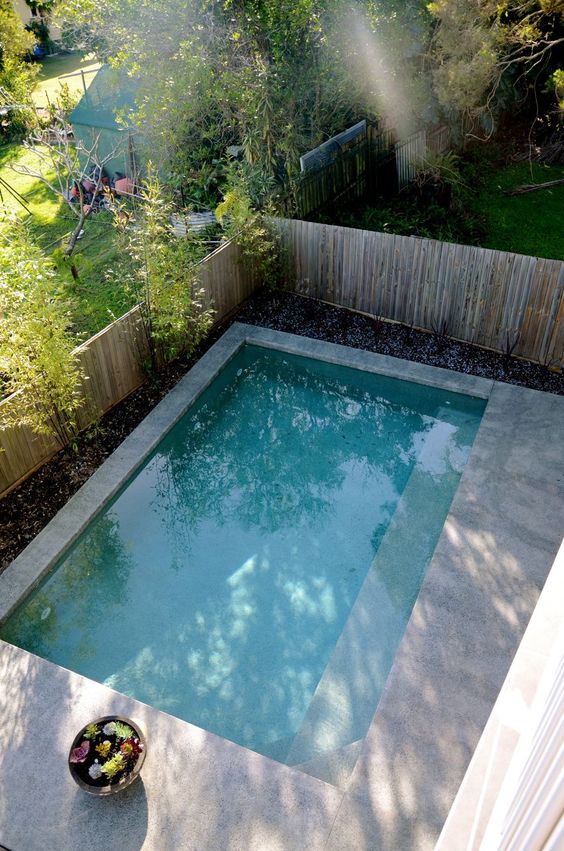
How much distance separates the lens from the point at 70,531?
571 cm

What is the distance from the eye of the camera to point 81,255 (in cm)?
990

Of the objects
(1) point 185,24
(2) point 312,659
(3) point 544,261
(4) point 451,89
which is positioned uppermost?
(1) point 185,24

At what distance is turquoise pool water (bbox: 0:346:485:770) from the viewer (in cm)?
464

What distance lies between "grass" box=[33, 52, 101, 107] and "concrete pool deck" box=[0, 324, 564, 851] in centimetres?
1745

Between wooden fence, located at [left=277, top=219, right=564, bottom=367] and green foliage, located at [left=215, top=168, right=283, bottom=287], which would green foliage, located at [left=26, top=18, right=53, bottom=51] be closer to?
green foliage, located at [left=215, top=168, right=283, bottom=287]

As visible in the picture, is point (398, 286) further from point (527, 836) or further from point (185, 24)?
point (527, 836)

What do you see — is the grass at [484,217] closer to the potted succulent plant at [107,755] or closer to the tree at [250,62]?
the tree at [250,62]

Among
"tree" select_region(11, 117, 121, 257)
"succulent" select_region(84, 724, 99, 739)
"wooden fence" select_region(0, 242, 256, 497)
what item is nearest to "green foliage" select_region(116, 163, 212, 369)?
"wooden fence" select_region(0, 242, 256, 497)

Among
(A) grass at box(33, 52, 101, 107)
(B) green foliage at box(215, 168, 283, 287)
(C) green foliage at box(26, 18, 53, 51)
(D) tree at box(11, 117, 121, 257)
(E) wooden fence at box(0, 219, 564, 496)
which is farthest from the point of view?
(C) green foliage at box(26, 18, 53, 51)

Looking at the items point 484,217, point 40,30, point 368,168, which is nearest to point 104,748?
point 484,217

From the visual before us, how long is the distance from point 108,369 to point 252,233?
279 cm

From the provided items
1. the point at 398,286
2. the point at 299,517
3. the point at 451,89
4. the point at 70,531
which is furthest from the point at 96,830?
the point at 451,89

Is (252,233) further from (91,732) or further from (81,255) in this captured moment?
(91,732)

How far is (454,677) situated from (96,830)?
8.48ft
